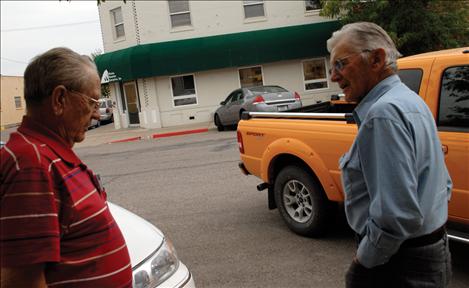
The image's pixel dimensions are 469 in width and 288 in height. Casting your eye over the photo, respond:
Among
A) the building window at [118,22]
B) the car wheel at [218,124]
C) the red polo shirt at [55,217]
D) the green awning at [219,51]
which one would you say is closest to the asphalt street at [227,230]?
the red polo shirt at [55,217]

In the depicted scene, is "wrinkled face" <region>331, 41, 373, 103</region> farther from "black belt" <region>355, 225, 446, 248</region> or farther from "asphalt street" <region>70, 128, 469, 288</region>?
"asphalt street" <region>70, 128, 469, 288</region>

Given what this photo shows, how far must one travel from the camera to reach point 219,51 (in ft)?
68.7

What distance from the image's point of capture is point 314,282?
404 cm

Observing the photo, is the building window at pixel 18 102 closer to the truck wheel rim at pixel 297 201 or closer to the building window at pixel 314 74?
the building window at pixel 314 74

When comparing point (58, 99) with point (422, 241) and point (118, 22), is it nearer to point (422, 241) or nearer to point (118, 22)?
point (422, 241)

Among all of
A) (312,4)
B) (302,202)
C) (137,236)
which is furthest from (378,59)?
(312,4)

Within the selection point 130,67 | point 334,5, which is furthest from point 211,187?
point 130,67

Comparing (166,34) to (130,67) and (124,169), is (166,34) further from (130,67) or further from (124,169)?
(124,169)

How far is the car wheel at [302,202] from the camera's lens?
485 cm

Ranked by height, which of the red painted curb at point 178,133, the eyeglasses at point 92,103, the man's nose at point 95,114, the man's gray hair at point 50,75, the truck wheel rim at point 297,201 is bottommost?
the truck wheel rim at point 297,201

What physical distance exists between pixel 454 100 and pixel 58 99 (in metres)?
3.18

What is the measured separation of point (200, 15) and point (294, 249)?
59.5ft

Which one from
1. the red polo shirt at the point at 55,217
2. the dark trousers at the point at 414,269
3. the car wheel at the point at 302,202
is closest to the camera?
the red polo shirt at the point at 55,217

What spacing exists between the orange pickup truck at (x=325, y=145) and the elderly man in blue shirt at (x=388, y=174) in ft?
5.89
